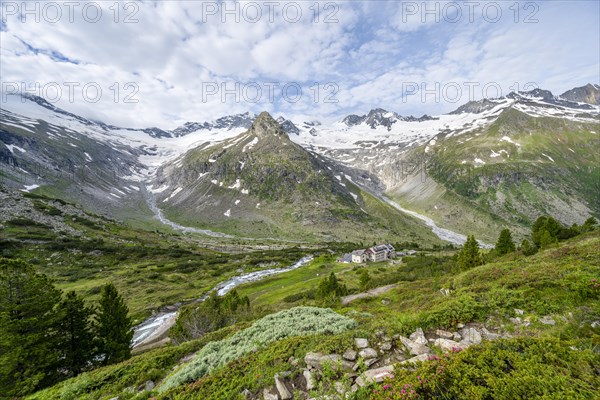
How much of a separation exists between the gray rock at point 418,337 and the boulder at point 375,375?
6.75ft

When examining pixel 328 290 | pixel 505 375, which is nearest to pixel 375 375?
pixel 505 375

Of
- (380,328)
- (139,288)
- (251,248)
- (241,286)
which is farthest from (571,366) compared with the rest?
(251,248)

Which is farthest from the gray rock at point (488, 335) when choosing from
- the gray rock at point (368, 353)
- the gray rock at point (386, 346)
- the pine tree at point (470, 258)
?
the pine tree at point (470, 258)

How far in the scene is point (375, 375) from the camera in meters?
8.83

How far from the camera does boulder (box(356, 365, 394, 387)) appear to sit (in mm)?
8461

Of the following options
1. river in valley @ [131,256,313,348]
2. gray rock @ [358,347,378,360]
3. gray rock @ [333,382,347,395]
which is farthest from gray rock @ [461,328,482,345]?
river in valley @ [131,256,313,348]

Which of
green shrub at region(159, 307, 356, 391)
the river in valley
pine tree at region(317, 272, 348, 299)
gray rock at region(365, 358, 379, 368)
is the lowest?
the river in valley

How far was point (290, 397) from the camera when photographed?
945 cm

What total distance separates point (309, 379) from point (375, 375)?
2.36 meters

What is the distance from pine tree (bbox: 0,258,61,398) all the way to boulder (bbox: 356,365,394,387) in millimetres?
24190

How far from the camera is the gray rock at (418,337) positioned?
1061 cm

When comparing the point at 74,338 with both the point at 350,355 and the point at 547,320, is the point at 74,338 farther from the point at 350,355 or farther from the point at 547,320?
the point at 547,320

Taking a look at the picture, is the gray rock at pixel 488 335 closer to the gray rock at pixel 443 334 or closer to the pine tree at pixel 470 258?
the gray rock at pixel 443 334

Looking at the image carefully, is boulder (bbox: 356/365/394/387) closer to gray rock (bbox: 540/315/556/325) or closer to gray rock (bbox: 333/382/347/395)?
gray rock (bbox: 333/382/347/395)
